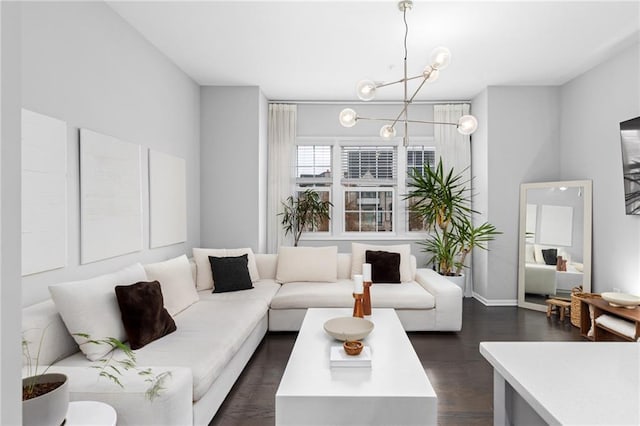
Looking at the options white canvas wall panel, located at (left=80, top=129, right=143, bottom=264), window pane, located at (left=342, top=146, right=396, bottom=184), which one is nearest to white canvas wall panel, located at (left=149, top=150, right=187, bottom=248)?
white canvas wall panel, located at (left=80, top=129, right=143, bottom=264)

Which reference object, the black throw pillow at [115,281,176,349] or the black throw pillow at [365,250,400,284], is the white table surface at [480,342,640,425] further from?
the black throw pillow at [365,250,400,284]

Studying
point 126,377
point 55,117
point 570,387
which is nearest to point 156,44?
point 55,117

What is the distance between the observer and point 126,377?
1.72 meters

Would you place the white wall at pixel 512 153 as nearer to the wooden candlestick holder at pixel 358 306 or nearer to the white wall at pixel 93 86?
the wooden candlestick holder at pixel 358 306

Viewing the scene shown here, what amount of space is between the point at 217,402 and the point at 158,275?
3.77 ft

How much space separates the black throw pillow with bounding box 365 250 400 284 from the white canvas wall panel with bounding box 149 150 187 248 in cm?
222

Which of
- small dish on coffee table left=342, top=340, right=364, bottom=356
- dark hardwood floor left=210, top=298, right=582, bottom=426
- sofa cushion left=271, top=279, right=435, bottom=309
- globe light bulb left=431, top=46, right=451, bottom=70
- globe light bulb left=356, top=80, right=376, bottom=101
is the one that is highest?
globe light bulb left=431, top=46, right=451, bottom=70

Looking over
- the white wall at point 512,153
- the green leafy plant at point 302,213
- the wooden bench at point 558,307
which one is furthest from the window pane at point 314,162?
the wooden bench at point 558,307

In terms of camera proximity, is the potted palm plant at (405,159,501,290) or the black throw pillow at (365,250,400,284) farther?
the potted palm plant at (405,159,501,290)

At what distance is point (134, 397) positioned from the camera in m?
1.63

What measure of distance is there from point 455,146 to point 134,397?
5.08m

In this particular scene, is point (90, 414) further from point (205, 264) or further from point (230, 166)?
point (230, 166)

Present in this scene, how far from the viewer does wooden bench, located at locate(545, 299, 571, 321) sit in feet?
14.0

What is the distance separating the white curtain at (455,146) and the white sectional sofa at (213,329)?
166cm
